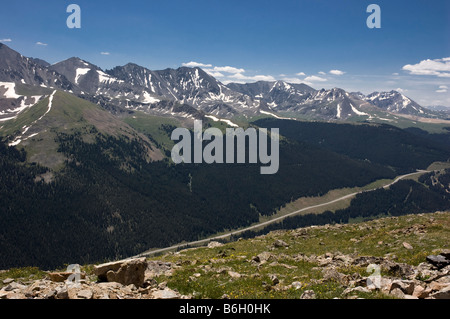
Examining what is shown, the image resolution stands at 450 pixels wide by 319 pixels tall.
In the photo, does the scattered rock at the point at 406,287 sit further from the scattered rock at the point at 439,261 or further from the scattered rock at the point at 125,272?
the scattered rock at the point at 125,272

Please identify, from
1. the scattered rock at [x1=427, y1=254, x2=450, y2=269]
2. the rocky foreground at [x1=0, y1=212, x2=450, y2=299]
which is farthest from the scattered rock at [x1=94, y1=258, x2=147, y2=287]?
the scattered rock at [x1=427, y1=254, x2=450, y2=269]

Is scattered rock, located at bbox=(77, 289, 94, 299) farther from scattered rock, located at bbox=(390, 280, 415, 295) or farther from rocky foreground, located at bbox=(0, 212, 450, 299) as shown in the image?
scattered rock, located at bbox=(390, 280, 415, 295)

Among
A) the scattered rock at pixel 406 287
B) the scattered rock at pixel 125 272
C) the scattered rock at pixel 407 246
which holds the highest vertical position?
the scattered rock at pixel 406 287

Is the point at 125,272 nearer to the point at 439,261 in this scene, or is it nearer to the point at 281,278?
the point at 281,278

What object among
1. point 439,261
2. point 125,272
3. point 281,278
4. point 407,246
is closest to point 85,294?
point 125,272

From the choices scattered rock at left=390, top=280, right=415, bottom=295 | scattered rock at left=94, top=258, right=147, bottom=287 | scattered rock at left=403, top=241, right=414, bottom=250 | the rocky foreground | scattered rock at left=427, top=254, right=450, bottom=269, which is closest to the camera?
scattered rock at left=390, top=280, right=415, bottom=295

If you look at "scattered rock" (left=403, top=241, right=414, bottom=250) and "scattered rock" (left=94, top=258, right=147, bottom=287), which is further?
"scattered rock" (left=403, top=241, right=414, bottom=250)

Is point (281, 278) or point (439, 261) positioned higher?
point (439, 261)

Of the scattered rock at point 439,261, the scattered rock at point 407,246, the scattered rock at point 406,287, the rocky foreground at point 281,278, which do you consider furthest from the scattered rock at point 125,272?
the scattered rock at point 407,246
